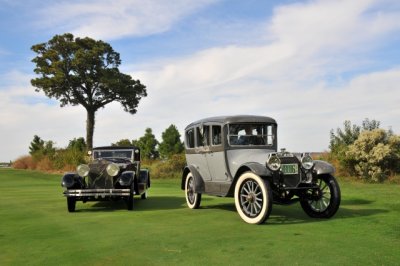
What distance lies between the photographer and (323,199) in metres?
8.78

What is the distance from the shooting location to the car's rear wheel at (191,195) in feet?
34.7

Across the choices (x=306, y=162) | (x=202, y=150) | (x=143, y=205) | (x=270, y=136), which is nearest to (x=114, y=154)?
(x=143, y=205)

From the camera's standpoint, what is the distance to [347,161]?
64.0ft

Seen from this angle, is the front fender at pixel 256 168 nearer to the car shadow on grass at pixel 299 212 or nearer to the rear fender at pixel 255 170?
the rear fender at pixel 255 170

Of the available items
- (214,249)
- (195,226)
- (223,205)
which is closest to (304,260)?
(214,249)

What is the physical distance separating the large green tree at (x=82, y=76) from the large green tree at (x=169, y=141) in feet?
19.9

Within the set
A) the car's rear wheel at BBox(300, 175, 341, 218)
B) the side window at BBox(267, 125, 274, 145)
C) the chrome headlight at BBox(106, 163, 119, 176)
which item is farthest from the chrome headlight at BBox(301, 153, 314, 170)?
the chrome headlight at BBox(106, 163, 119, 176)

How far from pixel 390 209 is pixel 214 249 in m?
5.60

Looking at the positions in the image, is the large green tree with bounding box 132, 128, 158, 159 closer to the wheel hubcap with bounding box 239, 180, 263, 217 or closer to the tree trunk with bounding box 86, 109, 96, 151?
the tree trunk with bounding box 86, 109, 96, 151

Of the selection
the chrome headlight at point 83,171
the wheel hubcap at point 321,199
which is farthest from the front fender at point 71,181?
the wheel hubcap at point 321,199

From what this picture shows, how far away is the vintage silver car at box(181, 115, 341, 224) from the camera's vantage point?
Result: 320 inches

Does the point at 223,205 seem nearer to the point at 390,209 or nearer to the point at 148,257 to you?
the point at 390,209

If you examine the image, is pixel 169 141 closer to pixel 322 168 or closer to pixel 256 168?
pixel 322 168

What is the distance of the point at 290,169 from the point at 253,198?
103 cm
